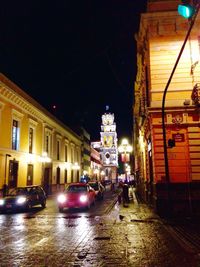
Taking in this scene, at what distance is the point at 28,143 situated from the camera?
30.6 meters

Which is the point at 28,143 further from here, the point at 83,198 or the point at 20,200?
the point at 83,198

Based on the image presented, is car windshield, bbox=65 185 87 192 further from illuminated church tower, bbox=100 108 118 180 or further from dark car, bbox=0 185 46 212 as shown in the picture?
illuminated church tower, bbox=100 108 118 180

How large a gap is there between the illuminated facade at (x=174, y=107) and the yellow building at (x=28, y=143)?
12.9 meters

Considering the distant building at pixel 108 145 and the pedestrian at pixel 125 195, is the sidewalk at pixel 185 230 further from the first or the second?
the distant building at pixel 108 145

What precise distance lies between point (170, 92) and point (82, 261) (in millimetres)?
12733

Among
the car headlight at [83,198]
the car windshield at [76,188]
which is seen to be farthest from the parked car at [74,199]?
the car windshield at [76,188]

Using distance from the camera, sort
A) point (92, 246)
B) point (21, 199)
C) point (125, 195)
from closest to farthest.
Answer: point (92, 246)
point (21, 199)
point (125, 195)

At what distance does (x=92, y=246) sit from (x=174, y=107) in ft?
35.3

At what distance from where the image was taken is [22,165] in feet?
93.1

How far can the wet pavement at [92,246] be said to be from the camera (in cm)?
708

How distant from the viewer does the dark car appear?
61.0ft

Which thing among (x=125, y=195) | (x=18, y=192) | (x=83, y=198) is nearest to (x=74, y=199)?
(x=83, y=198)

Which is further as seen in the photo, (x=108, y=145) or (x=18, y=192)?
(x=108, y=145)

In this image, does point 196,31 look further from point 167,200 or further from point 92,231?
point 92,231
